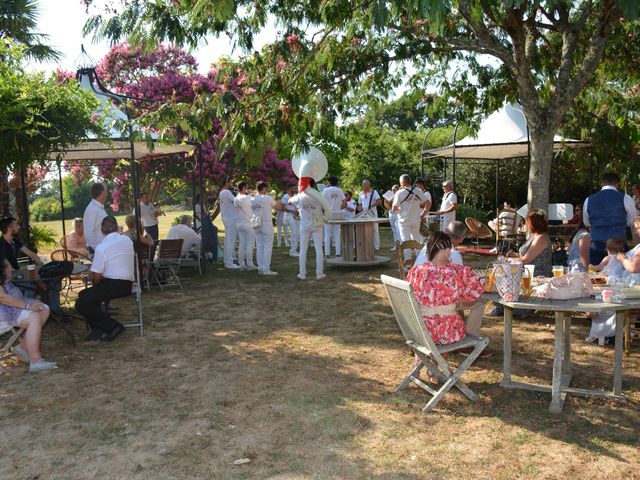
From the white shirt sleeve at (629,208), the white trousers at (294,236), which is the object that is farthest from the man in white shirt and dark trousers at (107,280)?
the white trousers at (294,236)

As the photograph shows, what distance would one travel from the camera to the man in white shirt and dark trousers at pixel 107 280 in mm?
6594

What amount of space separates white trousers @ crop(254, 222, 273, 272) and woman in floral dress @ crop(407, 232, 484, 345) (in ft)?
21.4

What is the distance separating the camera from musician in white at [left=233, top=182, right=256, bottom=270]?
36.6 ft

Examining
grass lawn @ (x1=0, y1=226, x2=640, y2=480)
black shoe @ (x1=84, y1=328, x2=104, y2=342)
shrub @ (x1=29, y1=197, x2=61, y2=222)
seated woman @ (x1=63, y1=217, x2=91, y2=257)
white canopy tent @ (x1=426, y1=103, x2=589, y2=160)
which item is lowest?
grass lawn @ (x1=0, y1=226, x2=640, y2=480)

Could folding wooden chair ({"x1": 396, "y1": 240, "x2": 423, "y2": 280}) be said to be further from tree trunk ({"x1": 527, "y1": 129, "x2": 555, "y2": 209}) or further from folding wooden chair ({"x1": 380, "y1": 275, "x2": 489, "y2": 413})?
tree trunk ({"x1": 527, "y1": 129, "x2": 555, "y2": 209})

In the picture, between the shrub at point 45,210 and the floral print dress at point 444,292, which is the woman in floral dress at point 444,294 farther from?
the shrub at point 45,210

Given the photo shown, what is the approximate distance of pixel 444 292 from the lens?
15.1ft

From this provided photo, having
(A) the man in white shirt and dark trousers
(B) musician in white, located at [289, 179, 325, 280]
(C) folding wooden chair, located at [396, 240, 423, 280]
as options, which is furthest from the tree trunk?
(A) the man in white shirt and dark trousers

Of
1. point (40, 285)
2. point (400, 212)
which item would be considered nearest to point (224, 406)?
point (40, 285)

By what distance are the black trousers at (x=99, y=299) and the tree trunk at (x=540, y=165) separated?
5228 millimetres

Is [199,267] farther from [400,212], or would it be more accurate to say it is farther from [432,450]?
[432,450]

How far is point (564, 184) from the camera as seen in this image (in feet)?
60.6

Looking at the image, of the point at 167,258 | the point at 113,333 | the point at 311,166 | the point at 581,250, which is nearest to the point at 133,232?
the point at 167,258

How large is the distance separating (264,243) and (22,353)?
5.51 meters
